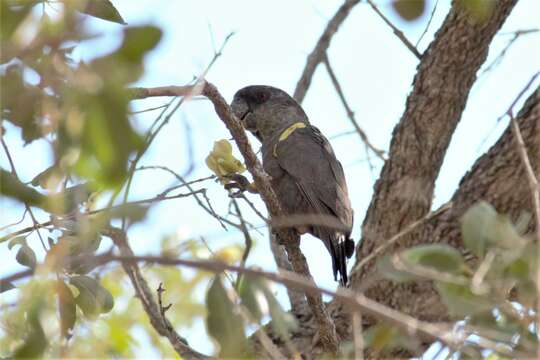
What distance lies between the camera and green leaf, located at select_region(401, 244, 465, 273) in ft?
5.63

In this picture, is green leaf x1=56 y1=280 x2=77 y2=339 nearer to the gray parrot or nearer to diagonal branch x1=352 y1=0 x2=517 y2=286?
the gray parrot

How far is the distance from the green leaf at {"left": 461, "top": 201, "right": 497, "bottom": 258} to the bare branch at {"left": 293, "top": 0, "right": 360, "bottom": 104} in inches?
159

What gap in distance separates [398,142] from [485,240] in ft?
10.3

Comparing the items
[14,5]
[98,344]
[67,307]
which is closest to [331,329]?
[98,344]

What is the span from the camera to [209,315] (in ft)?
5.52

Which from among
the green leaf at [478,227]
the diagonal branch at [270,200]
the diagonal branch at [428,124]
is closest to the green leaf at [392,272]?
the green leaf at [478,227]

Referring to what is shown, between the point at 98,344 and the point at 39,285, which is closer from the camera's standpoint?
the point at 39,285

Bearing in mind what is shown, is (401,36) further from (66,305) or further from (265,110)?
(66,305)

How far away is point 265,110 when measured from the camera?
5.31 meters

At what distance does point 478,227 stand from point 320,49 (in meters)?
4.34

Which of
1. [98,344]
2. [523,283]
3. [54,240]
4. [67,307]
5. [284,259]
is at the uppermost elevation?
[284,259]

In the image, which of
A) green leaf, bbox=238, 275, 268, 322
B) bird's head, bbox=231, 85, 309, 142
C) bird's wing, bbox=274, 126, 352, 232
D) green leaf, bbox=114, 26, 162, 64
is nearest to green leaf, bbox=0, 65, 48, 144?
green leaf, bbox=114, 26, 162, 64

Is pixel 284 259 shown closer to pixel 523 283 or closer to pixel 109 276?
pixel 109 276

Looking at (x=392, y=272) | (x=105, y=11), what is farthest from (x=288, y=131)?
(x=392, y=272)
